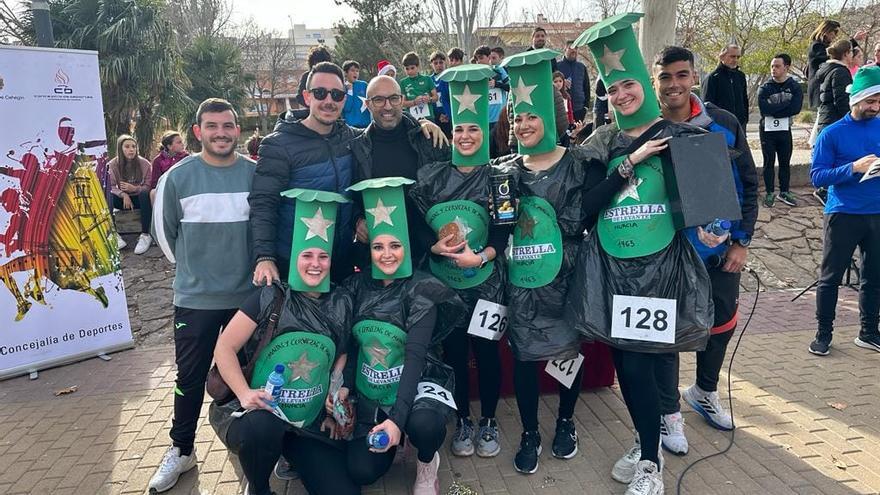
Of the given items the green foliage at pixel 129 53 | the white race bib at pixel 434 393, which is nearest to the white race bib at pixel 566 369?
the white race bib at pixel 434 393

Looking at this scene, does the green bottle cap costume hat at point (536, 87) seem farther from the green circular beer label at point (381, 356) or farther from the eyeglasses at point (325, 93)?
the green circular beer label at point (381, 356)

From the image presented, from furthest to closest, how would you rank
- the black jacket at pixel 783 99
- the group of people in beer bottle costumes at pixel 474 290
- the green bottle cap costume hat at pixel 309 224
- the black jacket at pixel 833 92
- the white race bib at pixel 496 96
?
the black jacket at pixel 783 99, the white race bib at pixel 496 96, the black jacket at pixel 833 92, the green bottle cap costume hat at pixel 309 224, the group of people in beer bottle costumes at pixel 474 290

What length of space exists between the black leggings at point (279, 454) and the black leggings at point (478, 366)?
2.83 feet

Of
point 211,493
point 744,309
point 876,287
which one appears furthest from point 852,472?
point 211,493

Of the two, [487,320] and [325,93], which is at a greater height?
[325,93]

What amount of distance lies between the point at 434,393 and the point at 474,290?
2.04 feet

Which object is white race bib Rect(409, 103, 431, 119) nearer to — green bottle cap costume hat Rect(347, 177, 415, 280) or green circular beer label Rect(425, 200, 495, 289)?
green circular beer label Rect(425, 200, 495, 289)

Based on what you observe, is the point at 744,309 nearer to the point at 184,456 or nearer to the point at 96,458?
the point at 184,456

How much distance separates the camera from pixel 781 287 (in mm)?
7051

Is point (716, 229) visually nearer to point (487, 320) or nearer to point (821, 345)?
point (487, 320)

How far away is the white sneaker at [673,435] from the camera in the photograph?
3.48 m

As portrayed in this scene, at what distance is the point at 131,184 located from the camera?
8.34 meters

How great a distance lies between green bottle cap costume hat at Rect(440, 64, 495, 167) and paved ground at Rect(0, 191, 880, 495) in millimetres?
1831

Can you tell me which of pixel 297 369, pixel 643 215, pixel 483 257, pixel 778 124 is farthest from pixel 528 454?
pixel 778 124
